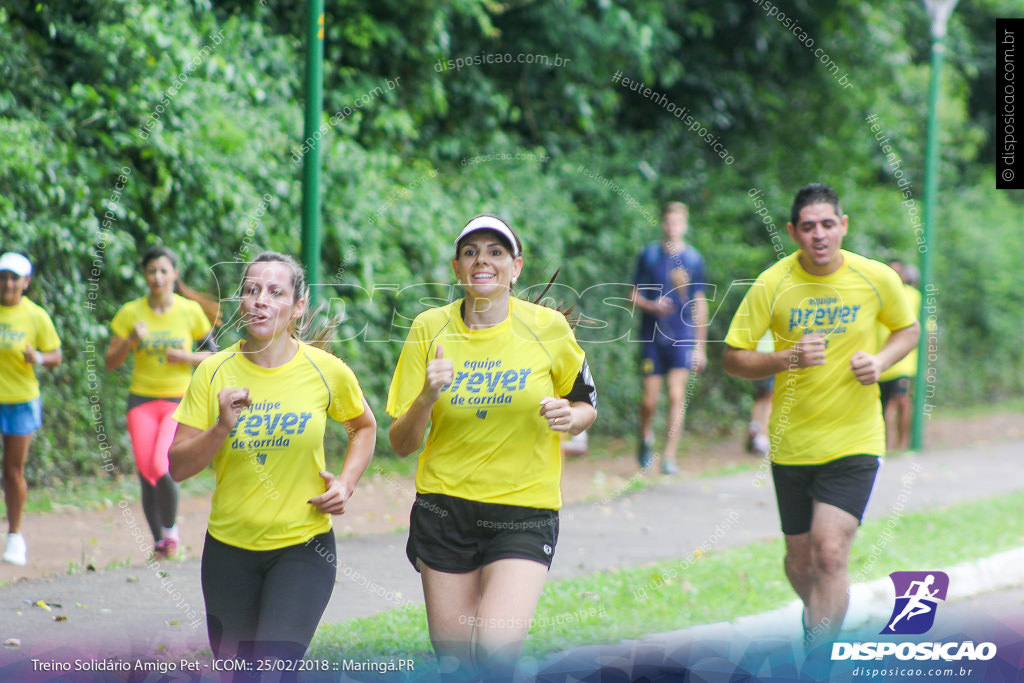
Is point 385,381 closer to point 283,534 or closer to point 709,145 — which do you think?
point 283,534

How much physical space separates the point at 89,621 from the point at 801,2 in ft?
38.3

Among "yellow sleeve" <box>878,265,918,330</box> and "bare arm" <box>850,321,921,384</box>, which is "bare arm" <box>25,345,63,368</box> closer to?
"bare arm" <box>850,321,921,384</box>

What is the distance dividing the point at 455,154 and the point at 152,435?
5464 millimetres

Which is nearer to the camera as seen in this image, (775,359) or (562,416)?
(562,416)

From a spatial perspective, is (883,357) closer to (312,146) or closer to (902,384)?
(312,146)

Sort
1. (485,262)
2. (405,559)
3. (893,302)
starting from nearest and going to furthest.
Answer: (485,262) → (893,302) → (405,559)

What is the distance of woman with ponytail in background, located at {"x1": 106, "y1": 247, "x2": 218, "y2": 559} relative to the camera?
19.9 ft

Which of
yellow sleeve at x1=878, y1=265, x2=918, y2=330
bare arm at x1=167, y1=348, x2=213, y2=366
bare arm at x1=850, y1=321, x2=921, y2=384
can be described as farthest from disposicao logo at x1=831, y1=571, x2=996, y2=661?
bare arm at x1=167, y1=348, x2=213, y2=366

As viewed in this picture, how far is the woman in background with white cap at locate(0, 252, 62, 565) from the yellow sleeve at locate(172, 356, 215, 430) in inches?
113

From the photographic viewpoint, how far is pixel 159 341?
6.32 metres

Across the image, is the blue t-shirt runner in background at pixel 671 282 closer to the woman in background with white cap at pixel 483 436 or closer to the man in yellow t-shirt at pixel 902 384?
the man in yellow t-shirt at pixel 902 384

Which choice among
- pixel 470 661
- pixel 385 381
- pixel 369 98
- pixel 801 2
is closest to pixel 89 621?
pixel 470 661

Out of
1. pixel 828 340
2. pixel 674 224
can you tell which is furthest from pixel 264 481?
pixel 674 224
